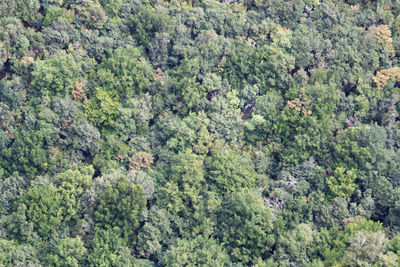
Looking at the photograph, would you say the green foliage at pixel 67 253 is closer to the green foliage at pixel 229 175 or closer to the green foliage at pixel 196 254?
the green foliage at pixel 196 254

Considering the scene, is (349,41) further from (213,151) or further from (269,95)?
(213,151)

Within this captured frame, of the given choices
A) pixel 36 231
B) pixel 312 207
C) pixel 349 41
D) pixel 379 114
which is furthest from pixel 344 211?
pixel 36 231

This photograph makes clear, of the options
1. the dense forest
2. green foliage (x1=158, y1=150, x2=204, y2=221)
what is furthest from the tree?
green foliage (x1=158, y1=150, x2=204, y2=221)

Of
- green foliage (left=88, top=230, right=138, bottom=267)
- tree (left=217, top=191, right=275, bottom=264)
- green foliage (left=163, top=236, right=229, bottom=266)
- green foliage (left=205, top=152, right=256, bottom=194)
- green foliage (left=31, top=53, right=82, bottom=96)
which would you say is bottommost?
green foliage (left=88, top=230, right=138, bottom=267)

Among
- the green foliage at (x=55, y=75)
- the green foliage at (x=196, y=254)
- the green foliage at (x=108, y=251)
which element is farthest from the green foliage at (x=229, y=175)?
the green foliage at (x=55, y=75)

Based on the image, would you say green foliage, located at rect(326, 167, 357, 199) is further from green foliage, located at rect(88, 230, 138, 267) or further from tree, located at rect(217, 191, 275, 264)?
green foliage, located at rect(88, 230, 138, 267)

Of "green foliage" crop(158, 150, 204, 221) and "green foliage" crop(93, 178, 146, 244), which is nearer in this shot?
"green foliage" crop(93, 178, 146, 244)
